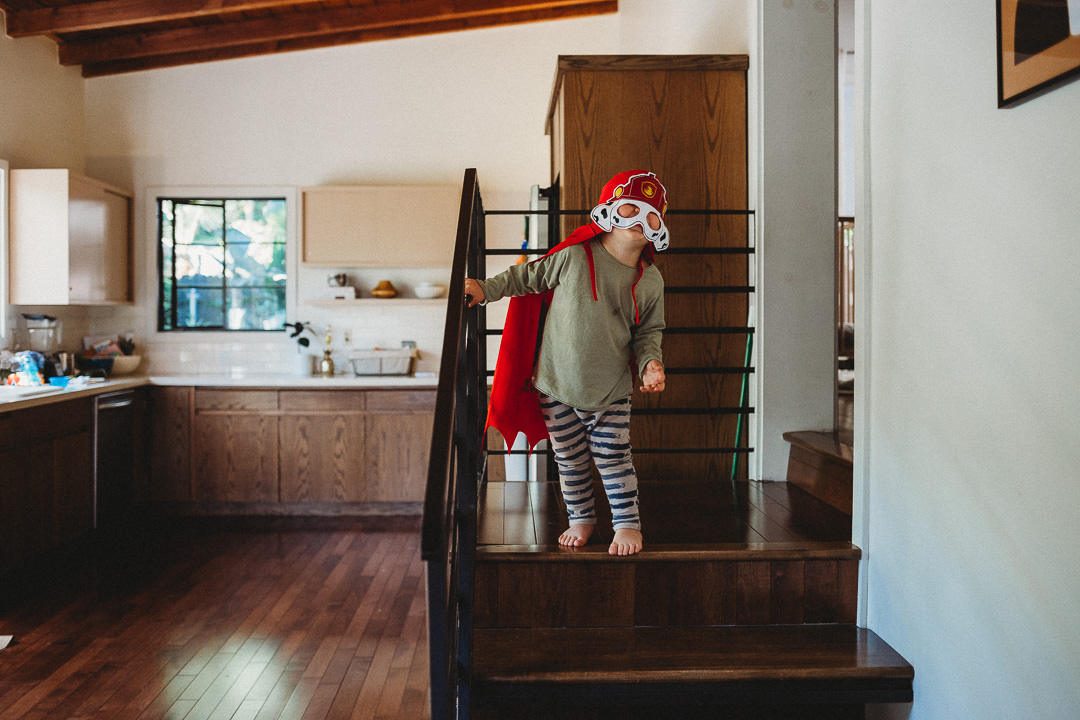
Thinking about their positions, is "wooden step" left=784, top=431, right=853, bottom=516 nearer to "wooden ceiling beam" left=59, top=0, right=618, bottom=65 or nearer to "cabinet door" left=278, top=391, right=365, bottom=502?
"cabinet door" left=278, top=391, right=365, bottom=502

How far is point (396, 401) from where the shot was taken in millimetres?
4840

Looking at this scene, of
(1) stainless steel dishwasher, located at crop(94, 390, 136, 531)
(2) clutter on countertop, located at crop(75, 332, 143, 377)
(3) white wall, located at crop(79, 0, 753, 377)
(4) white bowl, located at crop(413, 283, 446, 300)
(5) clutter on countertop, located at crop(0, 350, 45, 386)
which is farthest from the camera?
(3) white wall, located at crop(79, 0, 753, 377)

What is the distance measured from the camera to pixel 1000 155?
4.87 ft

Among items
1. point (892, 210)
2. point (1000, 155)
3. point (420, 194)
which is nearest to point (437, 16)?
point (420, 194)

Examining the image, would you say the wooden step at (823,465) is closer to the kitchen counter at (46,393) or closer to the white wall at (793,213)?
the white wall at (793,213)

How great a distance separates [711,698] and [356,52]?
5151mm

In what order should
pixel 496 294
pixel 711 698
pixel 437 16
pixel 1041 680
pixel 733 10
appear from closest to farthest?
pixel 1041 680 → pixel 711 698 → pixel 496 294 → pixel 733 10 → pixel 437 16

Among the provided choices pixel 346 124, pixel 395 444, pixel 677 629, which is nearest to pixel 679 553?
pixel 677 629

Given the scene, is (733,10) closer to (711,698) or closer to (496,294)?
(496,294)

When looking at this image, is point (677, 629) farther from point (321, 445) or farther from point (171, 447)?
point (171, 447)

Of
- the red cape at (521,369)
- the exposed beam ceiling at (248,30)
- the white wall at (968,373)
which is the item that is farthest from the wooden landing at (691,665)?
the exposed beam ceiling at (248,30)

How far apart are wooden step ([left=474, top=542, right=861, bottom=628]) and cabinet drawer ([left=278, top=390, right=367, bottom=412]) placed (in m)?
2.96

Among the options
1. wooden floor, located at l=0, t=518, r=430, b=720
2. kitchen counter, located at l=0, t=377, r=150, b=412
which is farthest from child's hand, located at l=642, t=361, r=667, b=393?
kitchen counter, located at l=0, t=377, r=150, b=412

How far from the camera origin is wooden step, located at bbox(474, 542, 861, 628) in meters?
2.05
